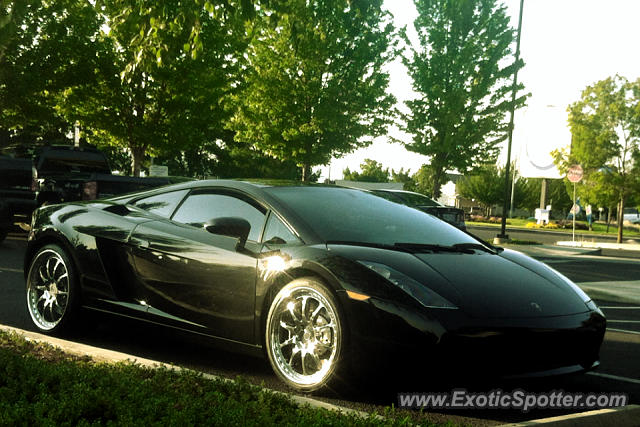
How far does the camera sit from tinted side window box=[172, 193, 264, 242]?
480 cm

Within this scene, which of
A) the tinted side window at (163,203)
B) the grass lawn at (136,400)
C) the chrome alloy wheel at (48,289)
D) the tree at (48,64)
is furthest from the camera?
the tree at (48,64)

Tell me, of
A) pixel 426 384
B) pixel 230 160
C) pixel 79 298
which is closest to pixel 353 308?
pixel 426 384

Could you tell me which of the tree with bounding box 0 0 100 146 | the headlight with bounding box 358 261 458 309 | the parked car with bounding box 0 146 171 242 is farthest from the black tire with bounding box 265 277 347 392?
the tree with bounding box 0 0 100 146

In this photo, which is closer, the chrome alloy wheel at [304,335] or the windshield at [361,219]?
the chrome alloy wheel at [304,335]

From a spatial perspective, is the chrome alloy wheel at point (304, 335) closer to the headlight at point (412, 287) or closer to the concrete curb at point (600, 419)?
the headlight at point (412, 287)

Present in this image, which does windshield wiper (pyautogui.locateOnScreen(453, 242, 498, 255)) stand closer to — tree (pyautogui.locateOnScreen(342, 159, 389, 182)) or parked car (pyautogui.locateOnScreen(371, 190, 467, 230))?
parked car (pyautogui.locateOnScreen(371, 190, 467, 230))

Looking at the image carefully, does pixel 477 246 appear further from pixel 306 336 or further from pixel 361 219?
pixel 306 336

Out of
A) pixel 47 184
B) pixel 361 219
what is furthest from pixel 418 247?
pixel 47 184


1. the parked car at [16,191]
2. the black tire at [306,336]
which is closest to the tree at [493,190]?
the parked car at [16,191]

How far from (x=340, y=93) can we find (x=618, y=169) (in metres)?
12.0

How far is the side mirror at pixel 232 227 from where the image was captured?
4.59m

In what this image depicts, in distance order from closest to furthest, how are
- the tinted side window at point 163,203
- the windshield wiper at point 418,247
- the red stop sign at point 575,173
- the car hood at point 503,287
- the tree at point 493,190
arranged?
the car hood at point 503,287
the windshield wiper at point 418,247
the tinted side window at point 163,203
the red stop sign at point 575,173
the tree at point 493,190

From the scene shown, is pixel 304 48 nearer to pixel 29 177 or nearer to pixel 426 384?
pixel 29 177

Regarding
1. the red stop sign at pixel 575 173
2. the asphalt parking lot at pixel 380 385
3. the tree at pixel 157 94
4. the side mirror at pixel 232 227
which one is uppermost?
the tree at pixel 157 94
